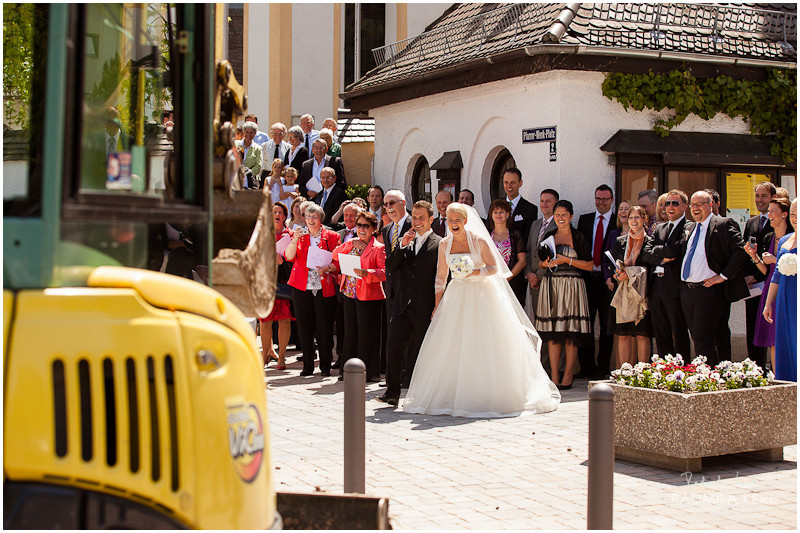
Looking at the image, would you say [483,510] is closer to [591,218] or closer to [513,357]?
[513,357]

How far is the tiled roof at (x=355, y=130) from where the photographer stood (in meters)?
20.4

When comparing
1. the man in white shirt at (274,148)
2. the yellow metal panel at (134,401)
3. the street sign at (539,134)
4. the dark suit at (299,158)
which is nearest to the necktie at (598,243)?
the street sign at (539,134)

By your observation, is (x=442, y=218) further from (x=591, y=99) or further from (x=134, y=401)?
(x=134, y=401)

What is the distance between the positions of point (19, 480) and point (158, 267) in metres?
1.53

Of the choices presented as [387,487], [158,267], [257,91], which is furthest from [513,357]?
[257,91]

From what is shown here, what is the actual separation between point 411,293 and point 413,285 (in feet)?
0.30

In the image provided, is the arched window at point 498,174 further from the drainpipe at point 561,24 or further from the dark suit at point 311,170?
the dark suit at point 311,170

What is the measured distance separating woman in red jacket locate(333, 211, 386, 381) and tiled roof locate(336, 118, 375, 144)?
781cm

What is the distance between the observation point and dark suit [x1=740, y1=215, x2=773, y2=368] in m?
11.4

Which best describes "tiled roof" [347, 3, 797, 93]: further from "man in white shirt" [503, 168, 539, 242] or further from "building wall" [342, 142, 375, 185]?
"building wall" [342, 142, 375, 185]

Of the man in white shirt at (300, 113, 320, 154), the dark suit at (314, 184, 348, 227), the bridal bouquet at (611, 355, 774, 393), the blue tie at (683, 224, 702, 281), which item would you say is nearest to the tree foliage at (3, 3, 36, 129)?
the bridal bouquet at (611, 355, 774, 393)

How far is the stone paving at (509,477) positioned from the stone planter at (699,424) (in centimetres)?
13

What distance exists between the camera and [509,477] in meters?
7.45

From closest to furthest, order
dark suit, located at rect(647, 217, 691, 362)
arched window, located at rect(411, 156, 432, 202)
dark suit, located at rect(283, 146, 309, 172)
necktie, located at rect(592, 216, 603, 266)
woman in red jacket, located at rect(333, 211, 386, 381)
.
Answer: dark suit, located at rect(647, 217, 691, 362), woman in red jacket, located at rect(333, 211, 386, 381), necktie, located at rect(592, 216, 603, 266), arched window, located at rect(411, 156, 432, 202), dark suit, located at rect(283, 146, 309, 172)
